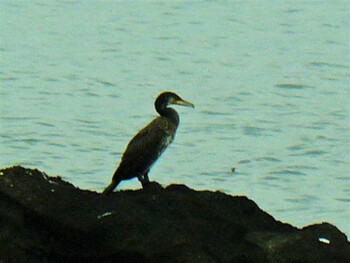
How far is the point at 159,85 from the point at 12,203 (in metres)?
14.1

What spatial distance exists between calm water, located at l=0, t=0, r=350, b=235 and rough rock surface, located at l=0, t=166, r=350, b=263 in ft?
19.6

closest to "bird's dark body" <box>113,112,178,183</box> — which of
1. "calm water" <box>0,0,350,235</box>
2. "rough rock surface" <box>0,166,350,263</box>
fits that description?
"rough rock surface" <box>0,166,350,263</box>

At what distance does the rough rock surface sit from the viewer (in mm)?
8562

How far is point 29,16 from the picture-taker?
2792cm

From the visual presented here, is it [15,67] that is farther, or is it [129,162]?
[15,67]

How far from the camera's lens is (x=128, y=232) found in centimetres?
866

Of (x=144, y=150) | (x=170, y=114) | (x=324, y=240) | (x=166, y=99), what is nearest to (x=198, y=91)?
(x=166, y=99)

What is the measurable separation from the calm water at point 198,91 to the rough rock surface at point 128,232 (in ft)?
19.6

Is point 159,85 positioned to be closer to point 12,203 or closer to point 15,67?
point 15,67

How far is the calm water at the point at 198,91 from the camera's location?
17.8 m

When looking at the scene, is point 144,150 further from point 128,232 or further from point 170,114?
point 128,232

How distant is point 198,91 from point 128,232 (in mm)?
13883

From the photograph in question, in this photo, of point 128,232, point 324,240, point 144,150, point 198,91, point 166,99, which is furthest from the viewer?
point 198,91

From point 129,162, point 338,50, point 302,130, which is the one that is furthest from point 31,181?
point 338,50
